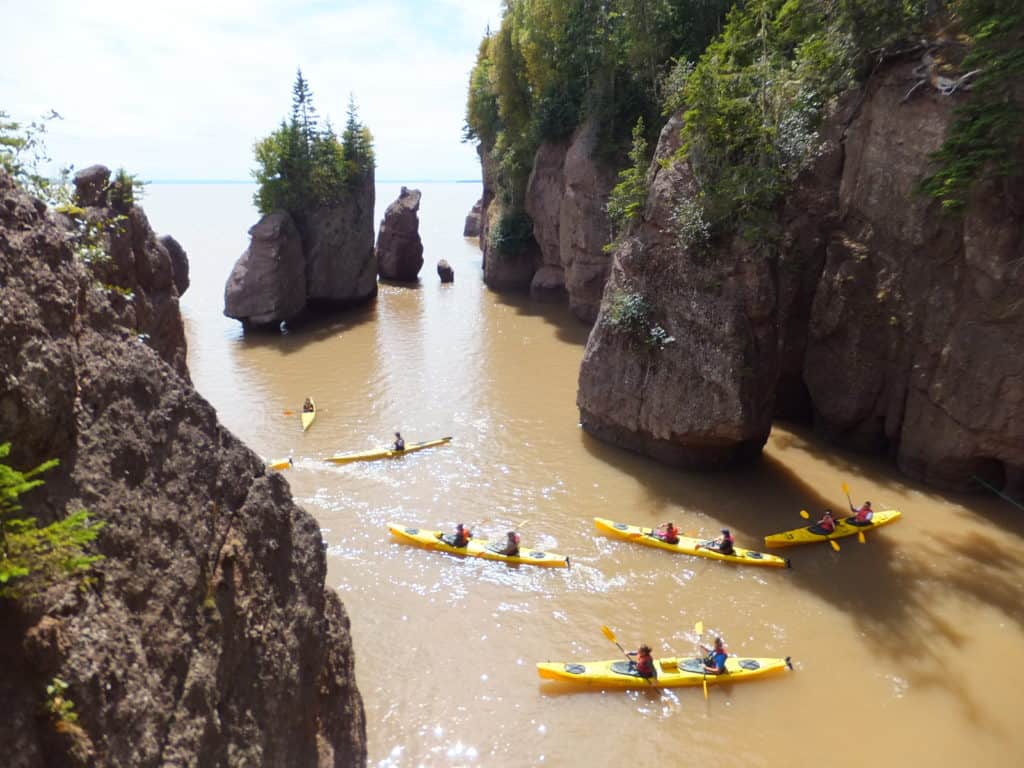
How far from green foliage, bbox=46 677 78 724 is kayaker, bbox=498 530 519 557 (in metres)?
9.25

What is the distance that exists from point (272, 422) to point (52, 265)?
14.6 meters

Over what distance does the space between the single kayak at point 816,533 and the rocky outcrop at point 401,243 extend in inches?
1138

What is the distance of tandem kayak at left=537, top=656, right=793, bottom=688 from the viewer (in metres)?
9.38

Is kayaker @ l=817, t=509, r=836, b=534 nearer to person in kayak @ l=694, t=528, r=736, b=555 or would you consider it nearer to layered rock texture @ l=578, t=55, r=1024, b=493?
person in kayak @ l=694, t=528, r=736, b=555

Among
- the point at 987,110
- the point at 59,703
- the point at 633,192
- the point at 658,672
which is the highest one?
the point at 987,110

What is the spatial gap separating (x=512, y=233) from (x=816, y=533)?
76.6 feet

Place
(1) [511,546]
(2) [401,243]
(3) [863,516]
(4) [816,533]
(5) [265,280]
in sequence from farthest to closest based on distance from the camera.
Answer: (2) [401,243] < (5) [265,280] < (3) [863,516] < (4) [816,533] < (1) [511,546]

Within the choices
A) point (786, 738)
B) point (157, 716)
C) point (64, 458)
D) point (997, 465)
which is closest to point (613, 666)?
point (786, 738)

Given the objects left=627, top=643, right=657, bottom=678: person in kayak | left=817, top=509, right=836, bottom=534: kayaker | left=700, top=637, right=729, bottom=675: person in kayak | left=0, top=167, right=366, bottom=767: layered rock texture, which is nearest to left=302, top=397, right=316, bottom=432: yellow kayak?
left=627, top=643, right=657, bottom=678: person in kayak

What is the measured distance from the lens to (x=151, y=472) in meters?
4.39

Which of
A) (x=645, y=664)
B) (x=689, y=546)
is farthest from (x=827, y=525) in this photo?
(x=645, y=664)

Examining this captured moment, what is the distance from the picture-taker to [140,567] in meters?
3.98

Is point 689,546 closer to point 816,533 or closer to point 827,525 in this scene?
point 816,533

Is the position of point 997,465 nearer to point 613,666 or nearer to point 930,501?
point 930,501
